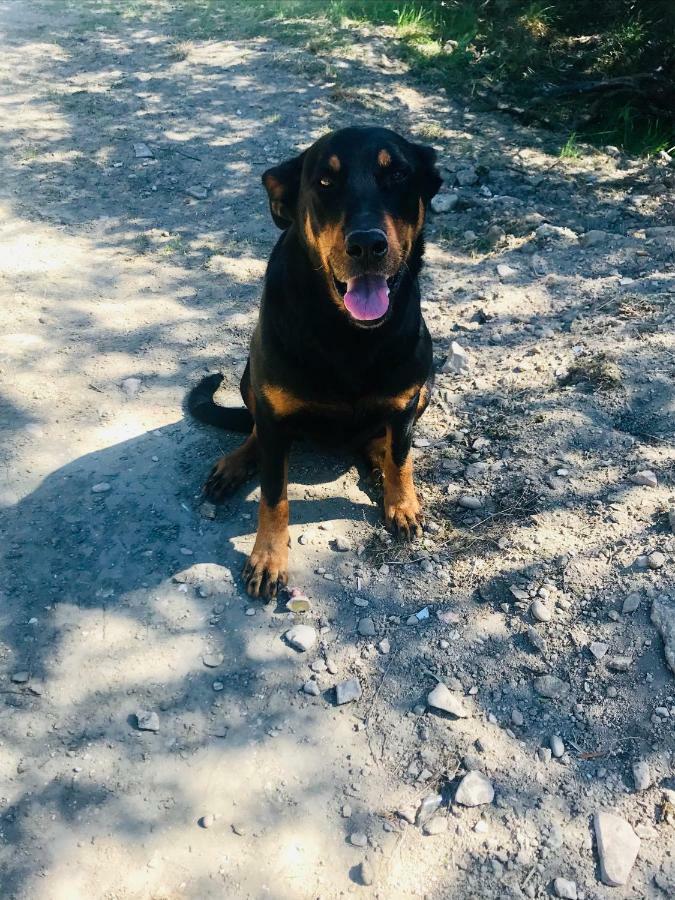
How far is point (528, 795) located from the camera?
243 centimetres

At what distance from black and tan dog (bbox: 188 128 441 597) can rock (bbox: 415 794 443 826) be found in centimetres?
106

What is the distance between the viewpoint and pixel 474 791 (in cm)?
242

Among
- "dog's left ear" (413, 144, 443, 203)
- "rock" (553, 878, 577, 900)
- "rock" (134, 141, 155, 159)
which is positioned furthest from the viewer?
"rock" (134, 141, 155, 159)

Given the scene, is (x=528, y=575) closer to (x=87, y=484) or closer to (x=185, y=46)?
(x=87, y=484)

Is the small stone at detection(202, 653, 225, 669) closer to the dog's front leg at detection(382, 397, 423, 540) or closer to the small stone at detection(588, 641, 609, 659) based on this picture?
the dog's front leg at detection(382, 397, 423, 540)

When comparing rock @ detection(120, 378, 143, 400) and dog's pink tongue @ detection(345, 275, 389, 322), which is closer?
dog's pink tongue @ detection(345, 275, 389, 322)

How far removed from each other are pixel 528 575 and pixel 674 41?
6081 mm

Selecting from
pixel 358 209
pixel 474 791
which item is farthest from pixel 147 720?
pixel 358 209

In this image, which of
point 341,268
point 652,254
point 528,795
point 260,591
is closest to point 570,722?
point 528,795

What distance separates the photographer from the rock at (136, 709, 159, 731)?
2.62 m

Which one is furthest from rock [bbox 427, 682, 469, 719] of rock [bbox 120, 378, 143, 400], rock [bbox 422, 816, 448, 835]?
rock [bbox 120, 378, 143, 400]

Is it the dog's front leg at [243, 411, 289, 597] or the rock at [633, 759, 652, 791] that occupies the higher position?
the dog's front leg at [243, 411, 289, 597]

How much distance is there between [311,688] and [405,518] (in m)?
0.96

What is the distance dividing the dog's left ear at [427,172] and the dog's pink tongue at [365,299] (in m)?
0.65
